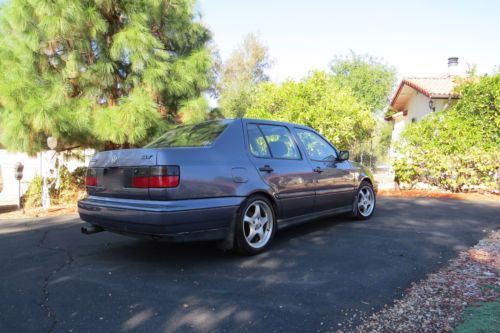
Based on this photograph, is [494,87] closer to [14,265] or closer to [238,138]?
[238,138]

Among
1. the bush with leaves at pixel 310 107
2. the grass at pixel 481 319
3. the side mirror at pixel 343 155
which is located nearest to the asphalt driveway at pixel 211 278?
the grass at pixel 481 319

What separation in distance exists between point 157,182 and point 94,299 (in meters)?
1.09

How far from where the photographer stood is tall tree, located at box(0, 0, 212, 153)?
7.50 m

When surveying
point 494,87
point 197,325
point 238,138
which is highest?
point 494,87

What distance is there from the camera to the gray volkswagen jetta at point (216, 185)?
11.3ft

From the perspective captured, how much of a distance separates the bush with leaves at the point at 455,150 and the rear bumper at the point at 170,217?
27.4 feet

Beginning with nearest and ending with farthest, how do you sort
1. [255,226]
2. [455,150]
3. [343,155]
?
[255,226] < [343,155] < [455,150]

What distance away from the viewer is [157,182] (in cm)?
343

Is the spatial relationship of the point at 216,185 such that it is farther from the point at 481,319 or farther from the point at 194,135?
the point at 481,319

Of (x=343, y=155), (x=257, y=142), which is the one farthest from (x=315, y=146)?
(x=257, y=142)

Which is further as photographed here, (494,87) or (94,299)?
(494,87)

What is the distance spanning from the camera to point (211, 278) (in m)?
3.42

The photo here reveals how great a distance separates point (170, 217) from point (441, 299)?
2.29 metres

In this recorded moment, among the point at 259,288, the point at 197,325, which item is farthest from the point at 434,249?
the point at 197,325
